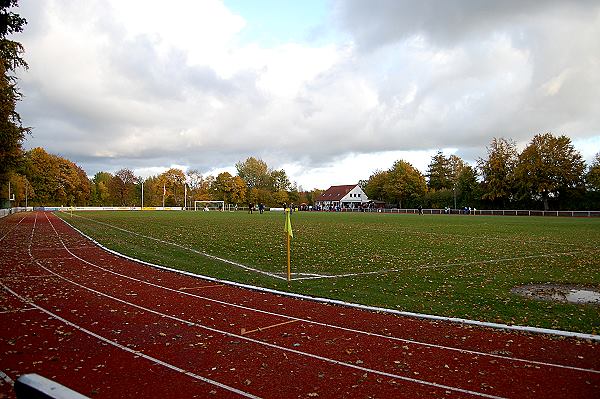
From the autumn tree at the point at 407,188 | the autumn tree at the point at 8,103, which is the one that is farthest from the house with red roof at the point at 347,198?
the autumn tree at the point at 8,103

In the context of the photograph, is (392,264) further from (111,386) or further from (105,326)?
(111,386)

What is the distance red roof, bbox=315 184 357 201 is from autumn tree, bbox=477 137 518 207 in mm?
61510

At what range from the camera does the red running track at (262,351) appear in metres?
5.39

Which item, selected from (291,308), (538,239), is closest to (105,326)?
(291,308)

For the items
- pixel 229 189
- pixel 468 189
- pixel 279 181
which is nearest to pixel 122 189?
pixel 229 189

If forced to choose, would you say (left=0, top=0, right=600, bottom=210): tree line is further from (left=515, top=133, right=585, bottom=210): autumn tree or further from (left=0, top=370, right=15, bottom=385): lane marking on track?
(left=0, top=370, right=15, bottom=385): lane marking on track

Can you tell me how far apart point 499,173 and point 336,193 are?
2818 inches

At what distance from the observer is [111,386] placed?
5.39 m

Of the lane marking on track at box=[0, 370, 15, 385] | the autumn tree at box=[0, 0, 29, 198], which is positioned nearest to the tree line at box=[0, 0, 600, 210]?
the autumn tree at box=[0, 0, 29, 198]

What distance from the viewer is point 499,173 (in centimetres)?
7581

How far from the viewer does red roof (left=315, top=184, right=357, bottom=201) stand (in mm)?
139125

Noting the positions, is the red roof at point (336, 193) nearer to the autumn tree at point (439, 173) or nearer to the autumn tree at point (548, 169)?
the autumn tree at point (439, 173)

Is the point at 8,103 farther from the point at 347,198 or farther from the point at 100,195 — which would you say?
the point at 347,198

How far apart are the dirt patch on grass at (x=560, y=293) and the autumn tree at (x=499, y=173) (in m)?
68.6
